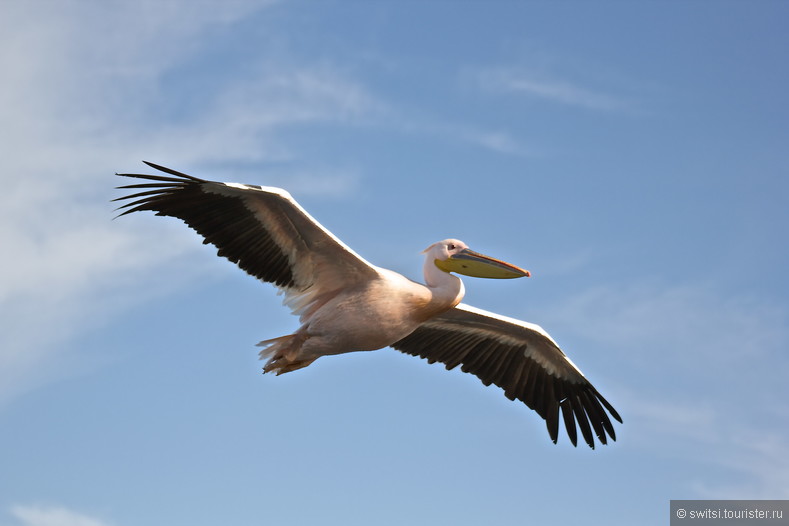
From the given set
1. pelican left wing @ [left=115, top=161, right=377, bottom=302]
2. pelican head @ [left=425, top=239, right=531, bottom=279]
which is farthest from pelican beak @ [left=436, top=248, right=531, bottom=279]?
pelican left wing @ [left=115, top=161, right=377, bottom=302]

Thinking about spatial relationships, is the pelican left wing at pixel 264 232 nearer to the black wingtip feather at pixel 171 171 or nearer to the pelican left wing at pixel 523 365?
the black wingtip feather at pixel 171 171

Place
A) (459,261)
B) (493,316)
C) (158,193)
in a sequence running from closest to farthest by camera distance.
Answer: (158,193) → (459,261) → (493,316)

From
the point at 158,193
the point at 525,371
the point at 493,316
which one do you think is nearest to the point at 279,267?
the point at 158,193

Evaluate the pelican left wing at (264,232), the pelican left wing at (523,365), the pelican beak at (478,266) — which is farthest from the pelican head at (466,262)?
the pelican left wing at (523,365)

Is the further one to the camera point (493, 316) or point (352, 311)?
point (493, 316)

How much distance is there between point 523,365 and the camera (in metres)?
14.5

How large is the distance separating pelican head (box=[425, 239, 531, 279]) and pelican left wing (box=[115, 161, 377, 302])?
3.16 ft

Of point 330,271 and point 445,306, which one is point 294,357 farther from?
point 445,306

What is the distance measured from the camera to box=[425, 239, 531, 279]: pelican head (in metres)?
12.2

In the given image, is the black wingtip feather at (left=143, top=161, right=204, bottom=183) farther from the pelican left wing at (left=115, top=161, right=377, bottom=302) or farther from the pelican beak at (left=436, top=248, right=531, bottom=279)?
the pelican beak at (left=436, top=248, right=531, bottom=279)

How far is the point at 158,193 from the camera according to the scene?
1147 centimetres

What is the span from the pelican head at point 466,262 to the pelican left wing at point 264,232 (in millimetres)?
962

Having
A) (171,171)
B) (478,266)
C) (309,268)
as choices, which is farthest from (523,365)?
(171,171)

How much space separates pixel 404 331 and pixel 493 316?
2153 mm
